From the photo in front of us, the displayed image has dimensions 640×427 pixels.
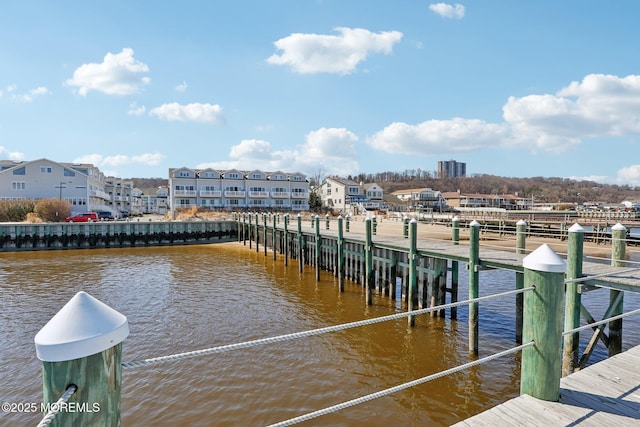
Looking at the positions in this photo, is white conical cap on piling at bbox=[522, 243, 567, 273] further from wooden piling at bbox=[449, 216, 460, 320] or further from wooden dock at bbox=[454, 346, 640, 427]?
wooden piling at bbox=[449, 216, 460, 320]

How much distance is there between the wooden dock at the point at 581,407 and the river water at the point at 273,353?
3.85 metres

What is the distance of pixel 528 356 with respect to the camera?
350cm

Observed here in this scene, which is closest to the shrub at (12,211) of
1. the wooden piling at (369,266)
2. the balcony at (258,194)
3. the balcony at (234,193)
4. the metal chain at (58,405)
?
the balcony at (234,193)

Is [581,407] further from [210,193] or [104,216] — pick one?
[210,193]

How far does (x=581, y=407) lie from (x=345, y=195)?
77.2 metres

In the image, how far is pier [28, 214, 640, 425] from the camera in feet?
11.0

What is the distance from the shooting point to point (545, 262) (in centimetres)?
338

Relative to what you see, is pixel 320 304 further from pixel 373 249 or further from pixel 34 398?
pixel 34 398

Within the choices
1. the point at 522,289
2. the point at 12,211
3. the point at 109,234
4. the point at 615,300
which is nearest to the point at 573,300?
the point at 615,300

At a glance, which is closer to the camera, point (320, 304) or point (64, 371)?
point (64, 371)

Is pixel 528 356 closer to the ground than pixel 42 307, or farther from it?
farther from it

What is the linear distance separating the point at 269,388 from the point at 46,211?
158 ft

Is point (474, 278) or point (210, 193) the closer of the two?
point (474, 278)

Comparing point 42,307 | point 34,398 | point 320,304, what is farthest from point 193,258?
point 34,398
